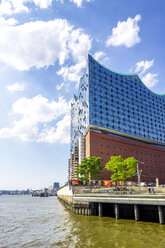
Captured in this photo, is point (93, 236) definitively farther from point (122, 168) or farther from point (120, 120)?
point (120, 120)

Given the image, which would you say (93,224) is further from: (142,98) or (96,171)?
(142,98)

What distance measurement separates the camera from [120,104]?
104 m

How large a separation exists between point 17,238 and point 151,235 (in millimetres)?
15170

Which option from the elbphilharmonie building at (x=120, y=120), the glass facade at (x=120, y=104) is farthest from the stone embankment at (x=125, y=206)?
the glass facade at (x=120, y=104)

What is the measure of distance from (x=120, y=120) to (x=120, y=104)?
9261mm

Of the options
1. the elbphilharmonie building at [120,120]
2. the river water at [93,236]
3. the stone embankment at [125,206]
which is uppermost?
the elbphilharmonie building at [120,120]

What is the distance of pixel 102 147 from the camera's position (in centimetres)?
8956

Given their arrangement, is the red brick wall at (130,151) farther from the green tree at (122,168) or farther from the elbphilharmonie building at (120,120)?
the green tree at (122,168)

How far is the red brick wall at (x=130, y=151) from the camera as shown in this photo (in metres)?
87.7

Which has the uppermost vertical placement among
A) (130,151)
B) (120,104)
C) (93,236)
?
(120,104)

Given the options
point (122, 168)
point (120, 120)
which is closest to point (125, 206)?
point (122, 168)

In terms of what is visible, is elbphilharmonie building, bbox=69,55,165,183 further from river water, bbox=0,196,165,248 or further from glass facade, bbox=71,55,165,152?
river water, bbox=0,196,165,248

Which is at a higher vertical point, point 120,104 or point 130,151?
point 120,104

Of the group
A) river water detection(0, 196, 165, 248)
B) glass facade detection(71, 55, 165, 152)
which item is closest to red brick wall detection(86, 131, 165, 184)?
glass facade detection(71, 55, 165, 152)
